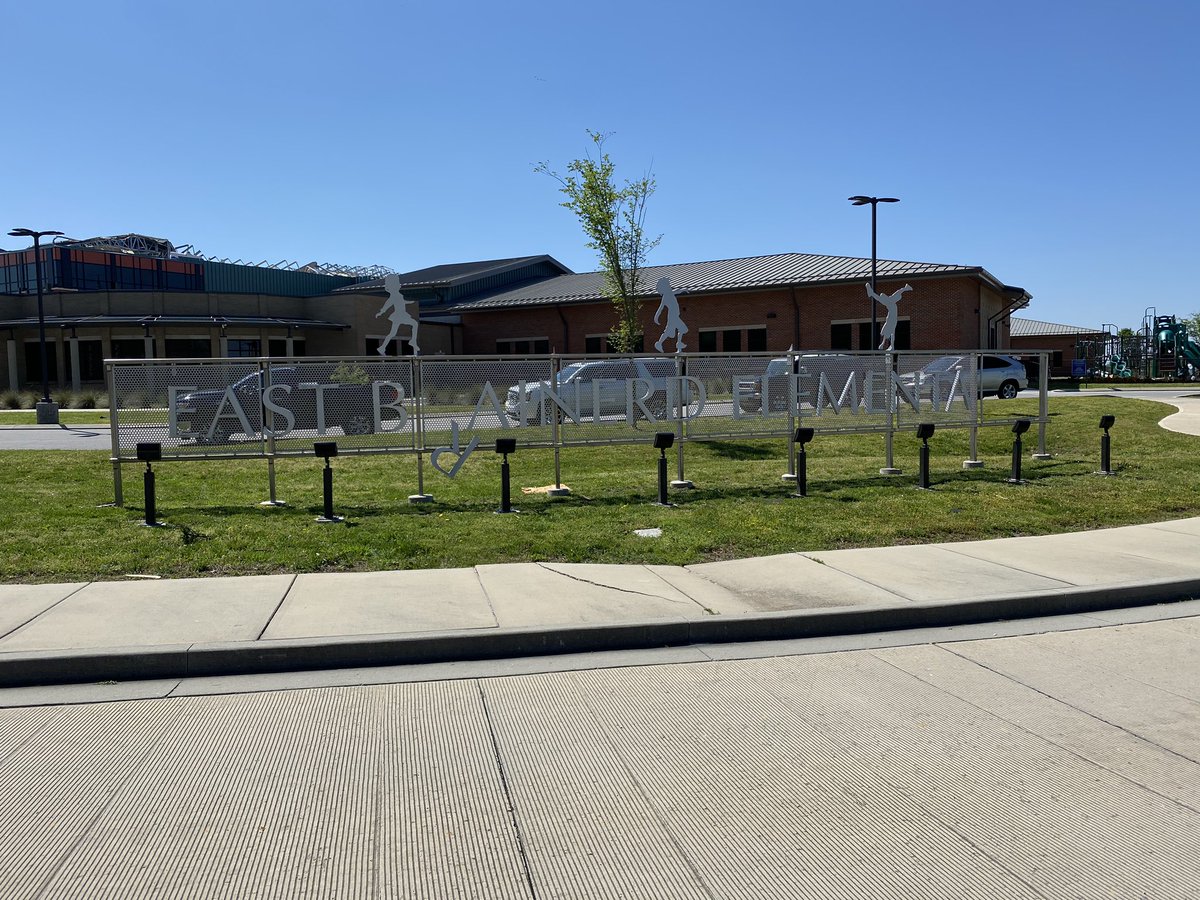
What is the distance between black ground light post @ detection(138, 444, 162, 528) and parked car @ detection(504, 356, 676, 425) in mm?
4113

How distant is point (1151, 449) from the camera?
56.7 ft

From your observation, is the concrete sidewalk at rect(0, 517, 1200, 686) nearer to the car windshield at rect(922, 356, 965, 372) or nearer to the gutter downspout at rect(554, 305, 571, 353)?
the car windshield at rect(922, 356, 965, 372)

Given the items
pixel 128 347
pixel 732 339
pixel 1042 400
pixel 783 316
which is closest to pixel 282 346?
pixel 128 347

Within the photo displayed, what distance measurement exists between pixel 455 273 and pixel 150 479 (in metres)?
48.9

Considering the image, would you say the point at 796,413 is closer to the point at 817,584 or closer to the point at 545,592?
the point at 817,584

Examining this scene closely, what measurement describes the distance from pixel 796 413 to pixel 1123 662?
762 centimetres

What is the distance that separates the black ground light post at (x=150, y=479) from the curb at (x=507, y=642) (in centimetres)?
434

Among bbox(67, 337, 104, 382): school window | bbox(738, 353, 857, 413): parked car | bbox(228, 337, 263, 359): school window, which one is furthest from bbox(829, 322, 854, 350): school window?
bbox(67, 337, 104, 382): school window

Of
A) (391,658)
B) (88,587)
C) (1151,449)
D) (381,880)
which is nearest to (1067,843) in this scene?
(381,880)

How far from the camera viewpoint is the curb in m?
6.04

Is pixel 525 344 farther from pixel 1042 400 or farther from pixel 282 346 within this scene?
pixel 1042 400

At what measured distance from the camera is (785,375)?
13.5 metres

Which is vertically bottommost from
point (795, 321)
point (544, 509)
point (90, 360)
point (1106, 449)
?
point (544, 509)

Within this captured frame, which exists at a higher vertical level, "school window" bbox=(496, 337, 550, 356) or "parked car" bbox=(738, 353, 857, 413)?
"school window" bbox=(496, 337, 550, 356)
